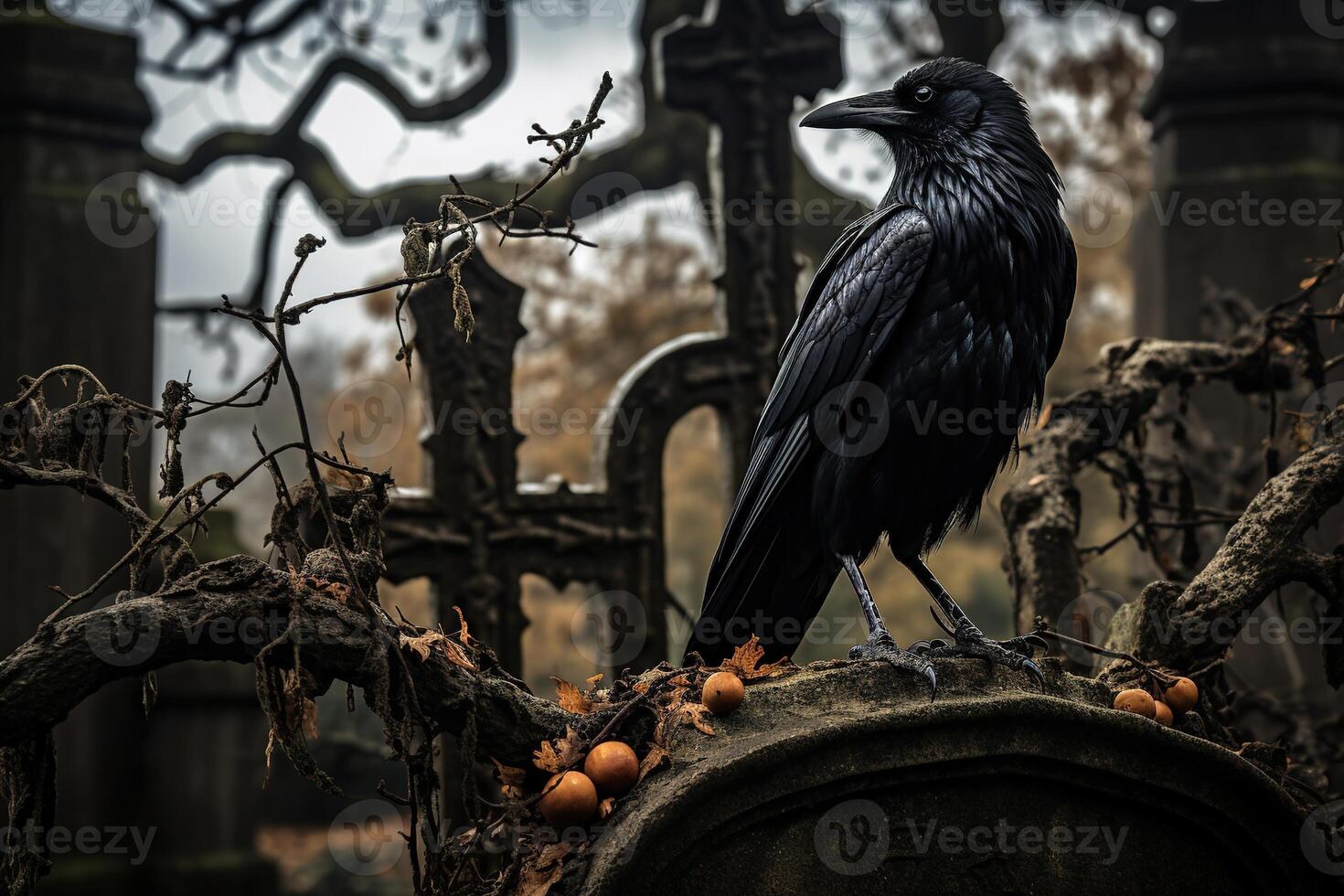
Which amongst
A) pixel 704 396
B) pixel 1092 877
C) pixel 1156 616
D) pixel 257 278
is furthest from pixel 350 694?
pixel 257 278

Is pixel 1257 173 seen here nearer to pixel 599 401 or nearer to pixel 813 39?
pixel 813 39

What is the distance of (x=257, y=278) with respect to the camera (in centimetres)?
761

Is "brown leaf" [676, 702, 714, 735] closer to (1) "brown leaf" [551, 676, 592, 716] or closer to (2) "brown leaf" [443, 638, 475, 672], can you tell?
(1) "brown leaf" [551, 676, 592, 716]

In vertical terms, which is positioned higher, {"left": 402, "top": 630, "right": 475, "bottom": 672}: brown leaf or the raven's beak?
the raven's beak

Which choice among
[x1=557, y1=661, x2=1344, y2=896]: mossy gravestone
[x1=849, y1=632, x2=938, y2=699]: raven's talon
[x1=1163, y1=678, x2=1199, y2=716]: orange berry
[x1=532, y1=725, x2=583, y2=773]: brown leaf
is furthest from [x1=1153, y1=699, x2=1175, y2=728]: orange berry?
[x1=532, y1=725, x2=583, y2=773]: brown leaf

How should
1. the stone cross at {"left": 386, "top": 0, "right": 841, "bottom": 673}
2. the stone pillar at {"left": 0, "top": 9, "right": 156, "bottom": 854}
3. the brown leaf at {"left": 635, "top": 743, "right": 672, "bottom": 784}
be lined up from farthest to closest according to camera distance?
1. the stone pillar at {"left": 0, "top": 9, "right": 156, "bottom": 854}
2. the stone cross at {"left": 386, "top": 0, "right": 841, "bottom": 673}
3. the brown leaf at {"left": 635, "top": 743, "right": 672, "bottom": 784}

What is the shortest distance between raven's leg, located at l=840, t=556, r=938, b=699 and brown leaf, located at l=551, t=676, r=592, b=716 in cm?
53

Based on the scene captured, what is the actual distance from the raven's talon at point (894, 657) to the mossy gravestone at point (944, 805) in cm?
2

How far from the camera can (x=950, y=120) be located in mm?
2773

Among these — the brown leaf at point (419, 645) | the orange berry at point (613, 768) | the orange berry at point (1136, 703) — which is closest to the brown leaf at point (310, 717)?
the brown leaf at point (419, 645)

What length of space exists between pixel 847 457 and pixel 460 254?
1.02 m

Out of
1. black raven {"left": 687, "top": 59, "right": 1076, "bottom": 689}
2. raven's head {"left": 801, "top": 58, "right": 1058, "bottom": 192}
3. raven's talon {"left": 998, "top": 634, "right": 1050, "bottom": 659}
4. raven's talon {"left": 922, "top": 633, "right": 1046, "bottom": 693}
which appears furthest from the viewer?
raven's head {"left": 801, "top": 58, "right": 1058, "bottom": 192}

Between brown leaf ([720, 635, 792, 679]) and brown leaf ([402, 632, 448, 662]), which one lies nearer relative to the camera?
brown leaf ([402, 632, 448, 662])

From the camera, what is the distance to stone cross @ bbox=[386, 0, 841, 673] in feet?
15.1
